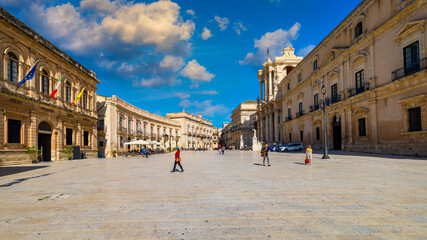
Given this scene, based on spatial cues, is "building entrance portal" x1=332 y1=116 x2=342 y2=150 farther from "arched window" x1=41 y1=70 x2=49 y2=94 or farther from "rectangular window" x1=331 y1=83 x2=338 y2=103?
"arched window" x1=41 y1=70 x2=49 y2=94

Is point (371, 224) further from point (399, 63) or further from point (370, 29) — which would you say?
point (370, 29)

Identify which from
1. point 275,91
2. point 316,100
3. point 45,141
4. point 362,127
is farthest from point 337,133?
point 45,141

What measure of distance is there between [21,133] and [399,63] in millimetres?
28988

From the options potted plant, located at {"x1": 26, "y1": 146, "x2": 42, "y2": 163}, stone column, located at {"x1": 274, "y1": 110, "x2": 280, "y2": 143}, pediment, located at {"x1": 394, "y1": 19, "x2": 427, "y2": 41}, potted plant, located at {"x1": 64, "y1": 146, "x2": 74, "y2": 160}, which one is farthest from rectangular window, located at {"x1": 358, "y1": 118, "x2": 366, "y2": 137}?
potted plant, located at {"x1": 64, "y1": 146, "x2": 74, "y2": 160}

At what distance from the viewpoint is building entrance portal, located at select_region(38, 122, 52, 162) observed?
64.7ft

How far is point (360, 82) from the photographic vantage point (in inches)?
914

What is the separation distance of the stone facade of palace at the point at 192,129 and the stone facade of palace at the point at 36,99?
146 feet

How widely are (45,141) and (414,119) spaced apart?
29.6 metres

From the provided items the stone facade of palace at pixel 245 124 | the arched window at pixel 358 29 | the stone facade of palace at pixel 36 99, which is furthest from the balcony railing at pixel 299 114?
the stone facade of palace at pixel 245 124

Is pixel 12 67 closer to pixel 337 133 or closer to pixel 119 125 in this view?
pixel 119 125

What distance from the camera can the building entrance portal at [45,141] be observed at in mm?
19719

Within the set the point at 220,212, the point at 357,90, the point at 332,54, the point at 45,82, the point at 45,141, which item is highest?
the point at 332,54

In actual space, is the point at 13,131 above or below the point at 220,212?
above

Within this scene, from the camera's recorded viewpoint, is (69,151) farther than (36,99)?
Yes
